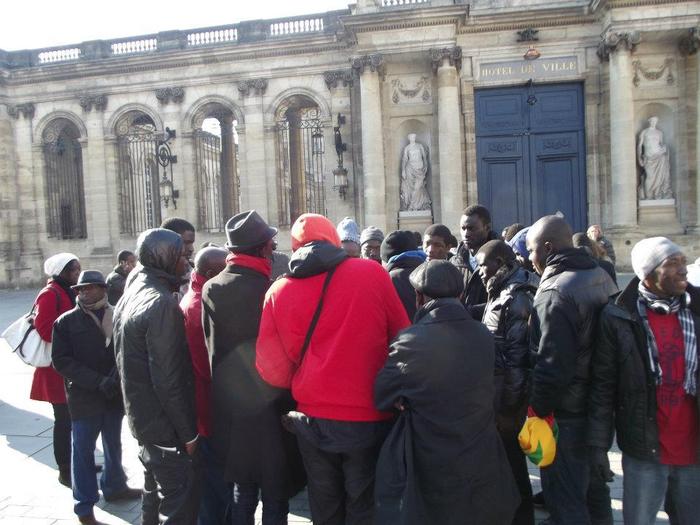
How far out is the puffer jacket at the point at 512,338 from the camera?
11.6 ft

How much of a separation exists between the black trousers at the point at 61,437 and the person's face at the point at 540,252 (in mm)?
4146

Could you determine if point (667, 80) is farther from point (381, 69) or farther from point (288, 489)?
point (288, 489)

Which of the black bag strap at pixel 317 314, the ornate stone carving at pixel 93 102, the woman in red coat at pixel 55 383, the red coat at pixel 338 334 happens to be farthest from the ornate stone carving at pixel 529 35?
the black bag strap at pixel 317 314

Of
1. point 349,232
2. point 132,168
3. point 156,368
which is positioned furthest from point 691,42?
point 132,168

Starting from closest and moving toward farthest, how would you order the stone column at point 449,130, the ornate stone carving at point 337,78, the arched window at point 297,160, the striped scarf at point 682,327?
the striped scarf at point 682,327 → the stone column at point 449,130 → the ornate stone carving at point 337,78 → the arched window at point 297,160

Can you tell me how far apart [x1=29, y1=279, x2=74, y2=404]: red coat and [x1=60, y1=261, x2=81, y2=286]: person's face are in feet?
0.47

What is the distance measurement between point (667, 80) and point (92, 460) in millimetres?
16651

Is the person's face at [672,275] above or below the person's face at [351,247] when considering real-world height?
below

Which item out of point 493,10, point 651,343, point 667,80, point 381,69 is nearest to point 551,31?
point 493,10

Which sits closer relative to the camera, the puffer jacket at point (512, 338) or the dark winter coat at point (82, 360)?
the puffer jacket at point (512, 338)

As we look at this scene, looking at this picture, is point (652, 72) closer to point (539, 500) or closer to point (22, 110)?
point (539, 500)

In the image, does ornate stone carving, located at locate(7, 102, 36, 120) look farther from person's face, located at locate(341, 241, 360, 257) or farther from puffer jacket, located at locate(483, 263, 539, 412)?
puffer jacket, located at locate(483, 263, 539, 412)

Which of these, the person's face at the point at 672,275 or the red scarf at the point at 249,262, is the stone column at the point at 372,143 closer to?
the red scarf at the point at 249,262

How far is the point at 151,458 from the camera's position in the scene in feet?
11.5
